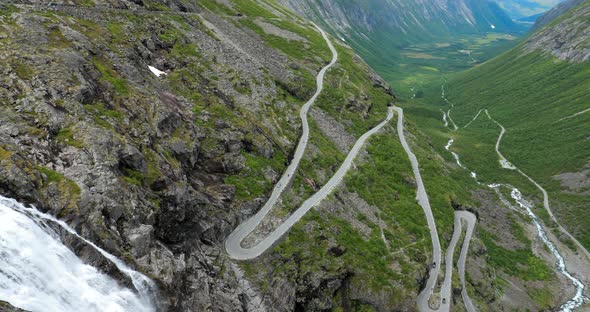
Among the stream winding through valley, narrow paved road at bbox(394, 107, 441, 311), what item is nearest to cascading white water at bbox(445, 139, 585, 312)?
the stream winding through valley

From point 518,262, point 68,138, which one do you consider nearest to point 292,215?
point 68,138

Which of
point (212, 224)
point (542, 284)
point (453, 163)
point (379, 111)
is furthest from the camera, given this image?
point (453, 163)

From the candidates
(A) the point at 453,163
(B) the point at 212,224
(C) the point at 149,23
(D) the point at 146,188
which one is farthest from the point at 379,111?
(D) the point at 146,188

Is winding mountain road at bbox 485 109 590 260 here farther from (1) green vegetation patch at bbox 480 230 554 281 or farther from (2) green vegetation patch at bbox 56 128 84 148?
(2) green vegetation patch at bbox 56 128 84 148

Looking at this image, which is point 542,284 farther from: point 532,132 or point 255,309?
point 532,132

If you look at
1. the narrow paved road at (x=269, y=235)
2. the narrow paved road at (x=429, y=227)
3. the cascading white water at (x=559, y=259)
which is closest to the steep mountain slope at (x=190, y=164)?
the narrow paved road at (x=269, y=235)

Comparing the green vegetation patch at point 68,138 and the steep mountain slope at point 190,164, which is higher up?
the green vegetation patch at point 68,138

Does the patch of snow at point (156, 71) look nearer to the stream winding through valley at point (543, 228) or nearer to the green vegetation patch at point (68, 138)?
the green vegetation patch at point (68, 138)

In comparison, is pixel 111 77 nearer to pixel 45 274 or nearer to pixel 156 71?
pixel 156 71
